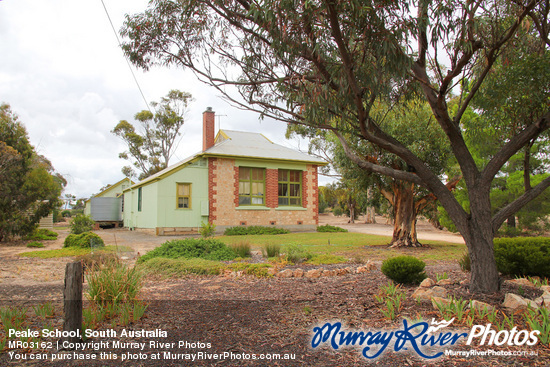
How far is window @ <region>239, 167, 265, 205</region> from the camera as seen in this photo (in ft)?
71.7

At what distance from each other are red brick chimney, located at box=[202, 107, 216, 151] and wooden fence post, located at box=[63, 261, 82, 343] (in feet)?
62.2

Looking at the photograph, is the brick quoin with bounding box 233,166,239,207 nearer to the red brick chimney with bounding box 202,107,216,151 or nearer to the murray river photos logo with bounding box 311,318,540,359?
the red brick chimney with bounding box 202,107,216,151

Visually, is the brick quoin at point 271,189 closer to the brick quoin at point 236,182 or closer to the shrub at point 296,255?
the brick quoin at point 236,182

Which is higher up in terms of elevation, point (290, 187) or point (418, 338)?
point (290, 187)

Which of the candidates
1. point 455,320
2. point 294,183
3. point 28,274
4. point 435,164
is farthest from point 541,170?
point 28,274

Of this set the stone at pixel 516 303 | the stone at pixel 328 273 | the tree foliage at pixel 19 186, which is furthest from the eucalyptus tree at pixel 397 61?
the tree foliage at pixel 19 186

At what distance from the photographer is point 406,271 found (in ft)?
19.0

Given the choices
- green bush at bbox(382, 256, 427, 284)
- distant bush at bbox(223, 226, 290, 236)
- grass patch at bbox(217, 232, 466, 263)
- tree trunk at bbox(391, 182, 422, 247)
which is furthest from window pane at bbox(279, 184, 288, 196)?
green bush at bbox(382, 256, 427, 284)

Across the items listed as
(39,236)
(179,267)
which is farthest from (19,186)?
(179,267)

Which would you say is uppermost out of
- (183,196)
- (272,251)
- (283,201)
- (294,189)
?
(294,189)

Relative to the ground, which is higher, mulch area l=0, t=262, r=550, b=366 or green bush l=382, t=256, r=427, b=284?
green bush l=382, t=256, r=427, b=284

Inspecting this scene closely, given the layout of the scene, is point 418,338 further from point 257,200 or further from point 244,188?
point 257,200

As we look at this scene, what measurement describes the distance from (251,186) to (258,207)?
137 centimetres

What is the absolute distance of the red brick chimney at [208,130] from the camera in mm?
22438
